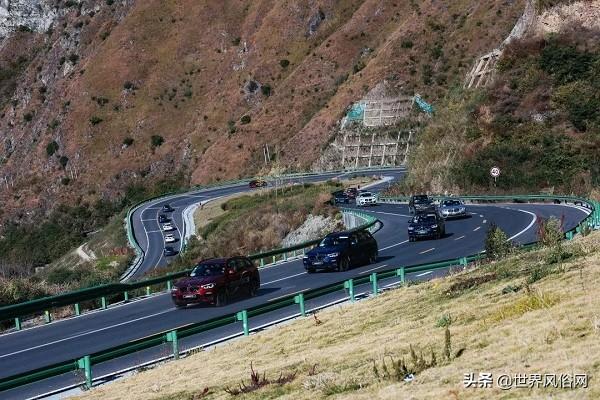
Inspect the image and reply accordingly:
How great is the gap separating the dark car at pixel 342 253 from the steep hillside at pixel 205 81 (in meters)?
63.7

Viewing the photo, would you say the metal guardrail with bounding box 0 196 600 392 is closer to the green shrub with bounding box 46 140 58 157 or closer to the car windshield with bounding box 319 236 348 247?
the car windshield with bounding box 319 236 348 247

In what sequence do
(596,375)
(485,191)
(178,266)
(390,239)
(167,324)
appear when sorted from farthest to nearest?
1. (485,191)
2. (178,266)
3. (390,239)
4. (167,324)
5. (596,375)

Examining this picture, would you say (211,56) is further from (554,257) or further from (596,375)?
(596,375)

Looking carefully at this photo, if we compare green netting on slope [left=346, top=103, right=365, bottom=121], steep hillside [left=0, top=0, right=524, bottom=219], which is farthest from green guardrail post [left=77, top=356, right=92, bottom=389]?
green netting on slope [left=346, top=103, right=365, bottom=121]

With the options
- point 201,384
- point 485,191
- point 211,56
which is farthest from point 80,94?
point 201,384

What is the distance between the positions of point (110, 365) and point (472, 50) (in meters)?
84.5

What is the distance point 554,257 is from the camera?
16.6 meters

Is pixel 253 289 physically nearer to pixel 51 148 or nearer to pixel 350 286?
pixel 350 286

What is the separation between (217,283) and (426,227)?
16473mm

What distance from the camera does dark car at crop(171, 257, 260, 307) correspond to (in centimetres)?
2461

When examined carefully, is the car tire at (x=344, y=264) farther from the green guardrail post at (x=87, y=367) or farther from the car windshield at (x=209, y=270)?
the green guardrail post at (x=87, y=367)

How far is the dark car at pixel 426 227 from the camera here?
3881 centimetres

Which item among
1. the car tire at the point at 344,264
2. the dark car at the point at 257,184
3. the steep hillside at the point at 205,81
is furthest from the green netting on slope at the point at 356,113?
the car tire at the point at 344,264

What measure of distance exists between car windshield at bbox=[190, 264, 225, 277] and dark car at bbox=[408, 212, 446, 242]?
608 inches
